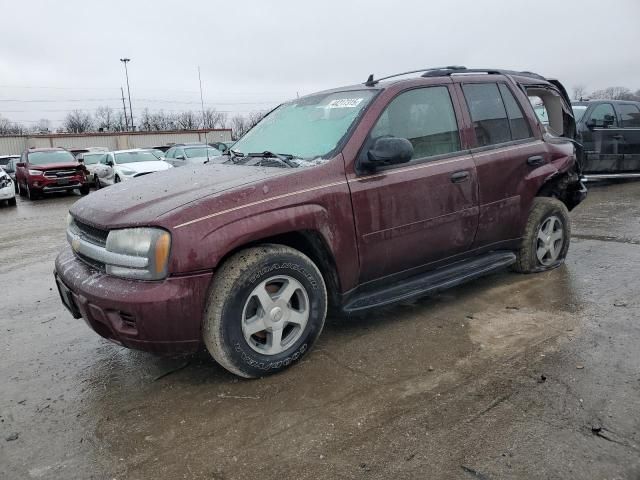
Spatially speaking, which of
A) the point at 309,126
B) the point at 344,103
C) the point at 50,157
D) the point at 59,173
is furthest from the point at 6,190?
the point at 344,103

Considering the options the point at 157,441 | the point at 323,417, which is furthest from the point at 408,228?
the point at 157,441

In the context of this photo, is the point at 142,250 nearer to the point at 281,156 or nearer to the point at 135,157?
the point at 281,156

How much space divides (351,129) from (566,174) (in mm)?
2593

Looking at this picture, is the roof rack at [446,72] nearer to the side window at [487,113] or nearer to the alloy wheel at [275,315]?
the side window at [487,113]

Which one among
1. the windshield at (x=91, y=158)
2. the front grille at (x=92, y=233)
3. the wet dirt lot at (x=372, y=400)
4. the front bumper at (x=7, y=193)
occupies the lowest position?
the wet dirt lot at (x=372, y=400)

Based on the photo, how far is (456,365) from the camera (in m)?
3.20

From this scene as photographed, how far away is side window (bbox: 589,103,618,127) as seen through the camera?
1057 cm

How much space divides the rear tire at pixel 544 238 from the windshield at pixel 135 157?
45.3 feet

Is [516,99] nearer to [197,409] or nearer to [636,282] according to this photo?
[636,282]

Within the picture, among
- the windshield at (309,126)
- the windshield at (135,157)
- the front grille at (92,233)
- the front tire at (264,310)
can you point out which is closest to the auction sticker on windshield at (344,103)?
the windshield at (309,126)

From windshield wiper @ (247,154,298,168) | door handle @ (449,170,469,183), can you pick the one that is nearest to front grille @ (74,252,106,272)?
windshield wiper @ (247,154,298,168)

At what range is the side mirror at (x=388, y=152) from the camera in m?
3.35

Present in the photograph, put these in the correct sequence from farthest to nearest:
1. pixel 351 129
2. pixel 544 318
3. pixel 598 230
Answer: pixel 598 230 < pixel 544 318 < pixel 351 129

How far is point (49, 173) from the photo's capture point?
16.1 meters
